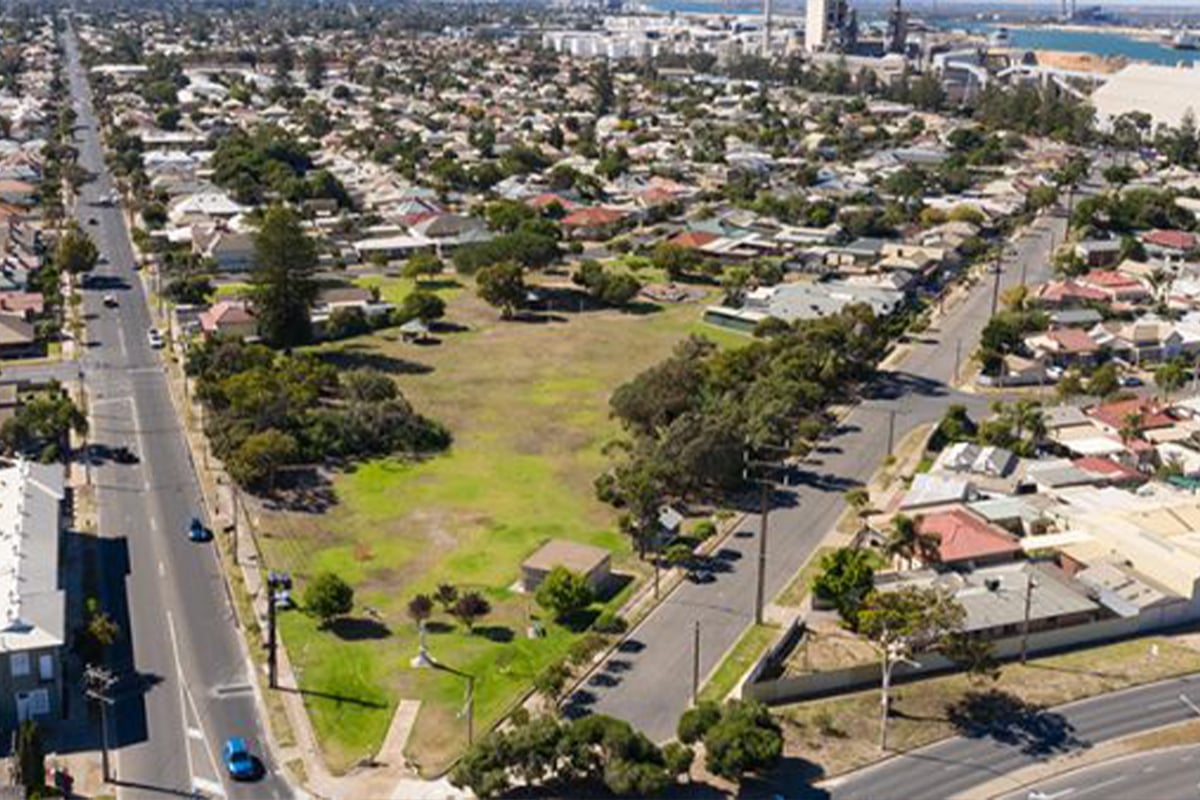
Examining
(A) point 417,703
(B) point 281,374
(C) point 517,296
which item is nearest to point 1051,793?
(A) point 417,703

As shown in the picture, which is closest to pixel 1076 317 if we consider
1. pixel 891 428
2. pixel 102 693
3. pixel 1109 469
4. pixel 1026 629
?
pixel 891 428

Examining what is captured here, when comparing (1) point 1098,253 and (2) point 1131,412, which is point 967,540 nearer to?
(2) point 1131,412

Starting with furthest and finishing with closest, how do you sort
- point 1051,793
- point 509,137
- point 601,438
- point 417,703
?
point 509,137 < point 601,438 < point 417,703 < point 1051,793

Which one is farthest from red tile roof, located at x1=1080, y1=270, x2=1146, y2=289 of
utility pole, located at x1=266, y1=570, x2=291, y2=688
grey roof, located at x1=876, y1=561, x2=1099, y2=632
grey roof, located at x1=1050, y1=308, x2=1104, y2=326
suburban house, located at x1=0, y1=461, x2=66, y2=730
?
suburban house, located at x1=0, y1=461, x2=66, y2=730

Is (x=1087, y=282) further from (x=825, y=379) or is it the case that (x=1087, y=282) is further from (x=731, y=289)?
(x=825, y=379)

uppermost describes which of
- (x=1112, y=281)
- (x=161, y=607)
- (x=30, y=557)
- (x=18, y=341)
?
(x=30, y=557)

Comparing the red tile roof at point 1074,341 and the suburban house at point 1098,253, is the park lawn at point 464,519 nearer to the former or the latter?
the red tile roof at point 1074,341
